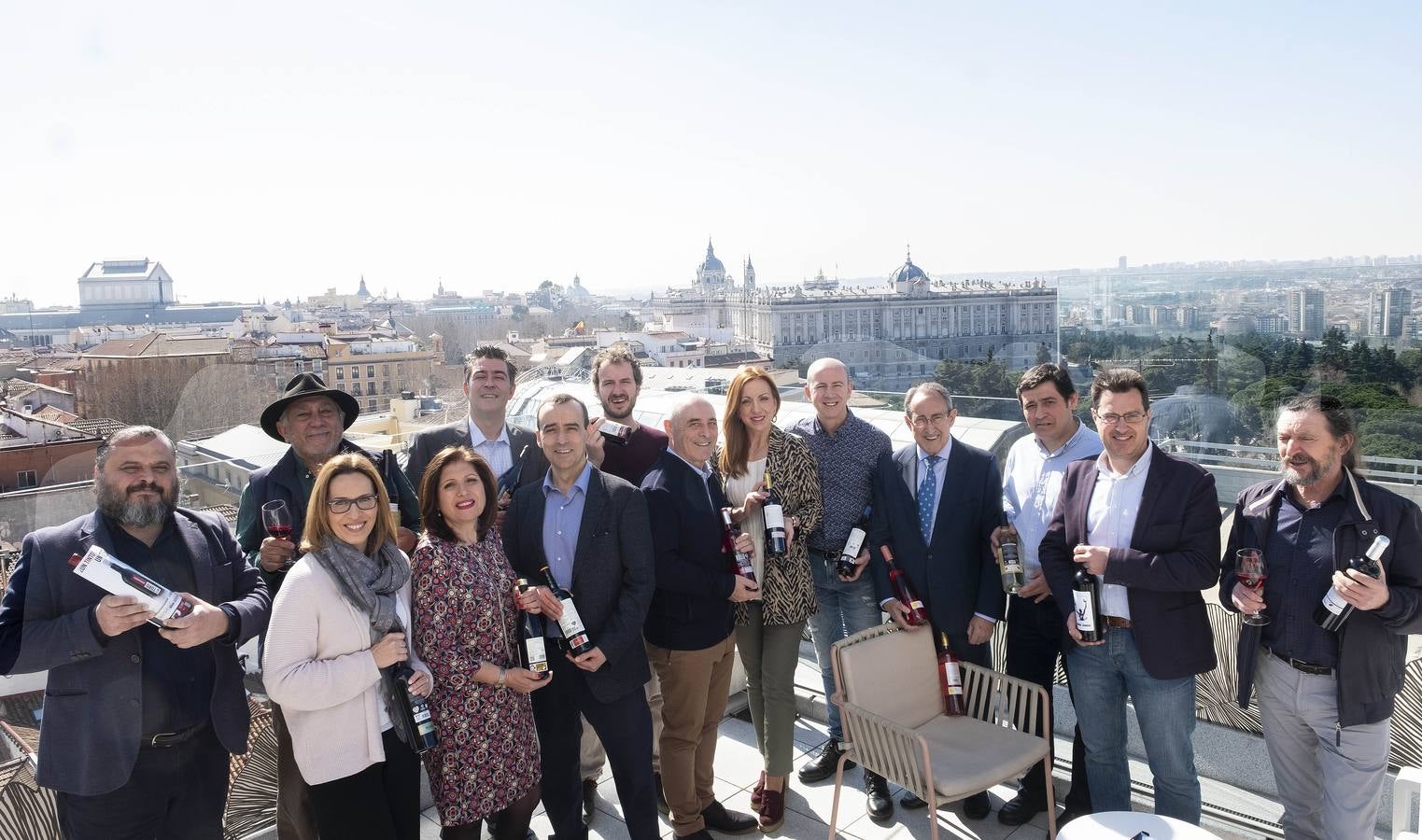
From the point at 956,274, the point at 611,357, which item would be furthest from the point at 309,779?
the point at 956,274

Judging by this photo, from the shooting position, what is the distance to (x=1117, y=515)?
2.47m

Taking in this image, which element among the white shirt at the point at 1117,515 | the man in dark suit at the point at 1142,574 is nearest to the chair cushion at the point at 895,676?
the man in dark suit at the point at 1142,574

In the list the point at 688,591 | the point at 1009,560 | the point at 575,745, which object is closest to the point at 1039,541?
the point at 1009,560

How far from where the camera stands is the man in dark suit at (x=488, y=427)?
9.80ft

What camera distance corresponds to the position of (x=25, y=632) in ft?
6.41

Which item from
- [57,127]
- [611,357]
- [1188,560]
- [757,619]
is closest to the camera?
[1188,560]

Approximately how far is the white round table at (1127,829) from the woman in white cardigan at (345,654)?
1.55 metres

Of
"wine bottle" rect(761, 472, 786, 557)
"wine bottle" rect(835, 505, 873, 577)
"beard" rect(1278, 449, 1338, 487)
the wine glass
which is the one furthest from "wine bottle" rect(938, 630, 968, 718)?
the wine glass

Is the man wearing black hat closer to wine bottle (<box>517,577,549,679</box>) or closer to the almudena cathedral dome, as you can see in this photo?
wine bottle (<box>517,577,549,679</box>)

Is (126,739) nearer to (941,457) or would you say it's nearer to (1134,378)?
(941,457)

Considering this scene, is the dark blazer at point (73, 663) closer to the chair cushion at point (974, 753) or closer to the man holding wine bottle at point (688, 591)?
the man holding wine bottle at point (688, 591)

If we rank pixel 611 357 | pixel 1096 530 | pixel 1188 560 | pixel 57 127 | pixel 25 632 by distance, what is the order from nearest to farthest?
pixel 25 632, pixel 1188 560, pixel 1096 530, pixel 611 357, pixel 57 127

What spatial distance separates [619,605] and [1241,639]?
5.35 feet

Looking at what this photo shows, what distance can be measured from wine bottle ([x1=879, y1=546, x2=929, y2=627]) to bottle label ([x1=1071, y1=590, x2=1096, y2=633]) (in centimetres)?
50
